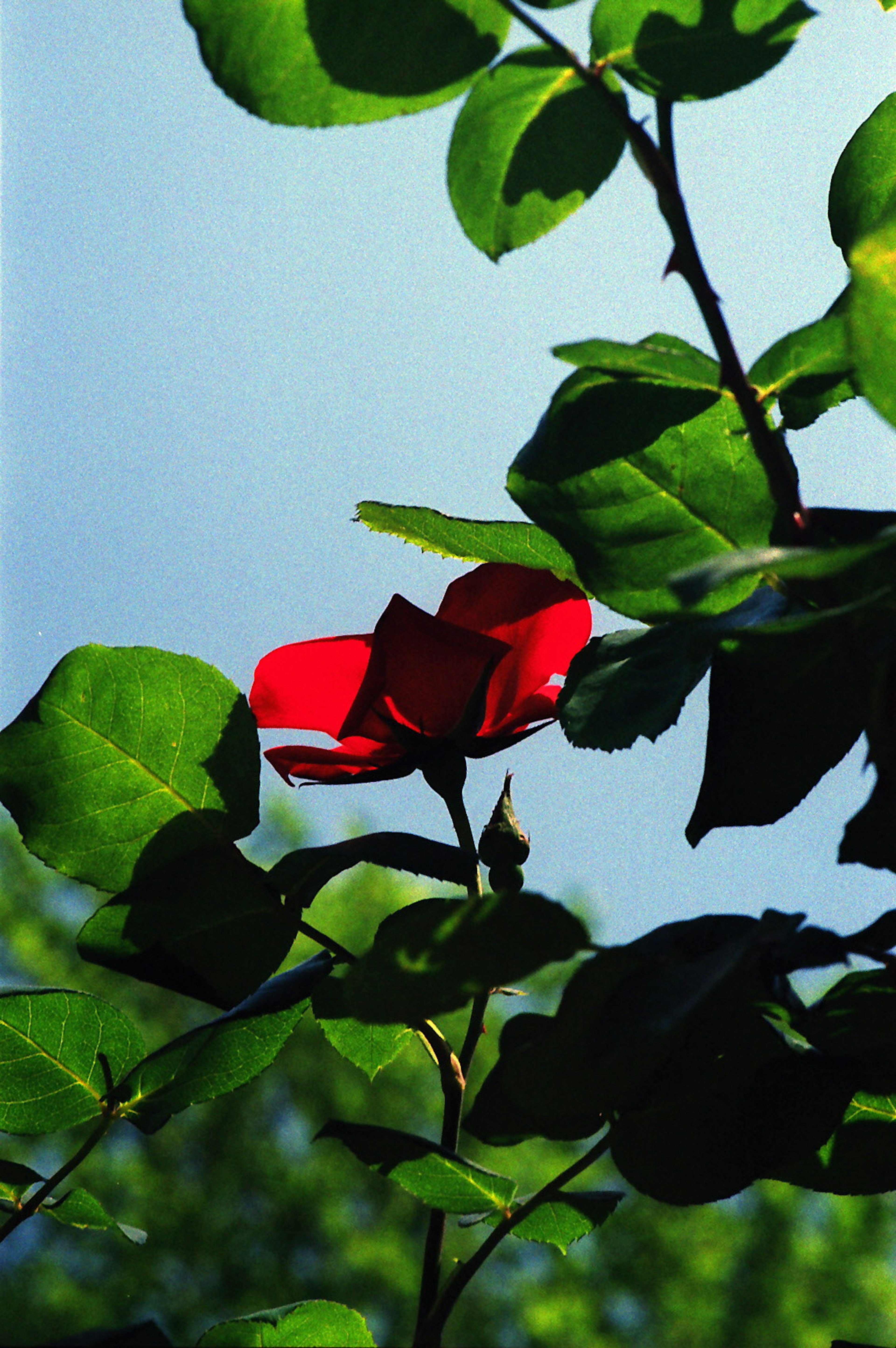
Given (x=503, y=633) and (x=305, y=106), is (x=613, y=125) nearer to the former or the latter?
(x=305, y=106)

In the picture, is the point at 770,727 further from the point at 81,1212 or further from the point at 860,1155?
the point at 81,1212

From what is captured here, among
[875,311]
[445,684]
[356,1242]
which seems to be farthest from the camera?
[356,1242]

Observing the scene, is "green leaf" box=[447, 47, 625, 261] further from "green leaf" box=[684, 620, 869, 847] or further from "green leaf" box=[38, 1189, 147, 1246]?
"green leaf" box=[38, 1189, 147, 1246]

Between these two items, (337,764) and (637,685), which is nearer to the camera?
(637,685)

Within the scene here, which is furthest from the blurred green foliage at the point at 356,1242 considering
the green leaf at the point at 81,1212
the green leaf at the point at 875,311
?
the green leaf at the point at 875,311

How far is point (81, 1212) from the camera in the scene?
372mm

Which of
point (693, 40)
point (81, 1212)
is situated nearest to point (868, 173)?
point (693, 40)

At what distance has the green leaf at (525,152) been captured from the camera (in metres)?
0.29

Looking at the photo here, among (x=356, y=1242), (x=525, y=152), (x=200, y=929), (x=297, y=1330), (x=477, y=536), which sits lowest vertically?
(x=356, y=1242)

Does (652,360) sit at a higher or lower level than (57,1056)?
higher

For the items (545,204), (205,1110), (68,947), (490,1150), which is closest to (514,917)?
(545,204)

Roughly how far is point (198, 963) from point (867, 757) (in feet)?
0.73

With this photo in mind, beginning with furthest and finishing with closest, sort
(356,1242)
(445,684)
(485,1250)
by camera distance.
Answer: (356,1242), (445,684), (485,1250)

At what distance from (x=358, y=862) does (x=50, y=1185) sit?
15 centimetres
